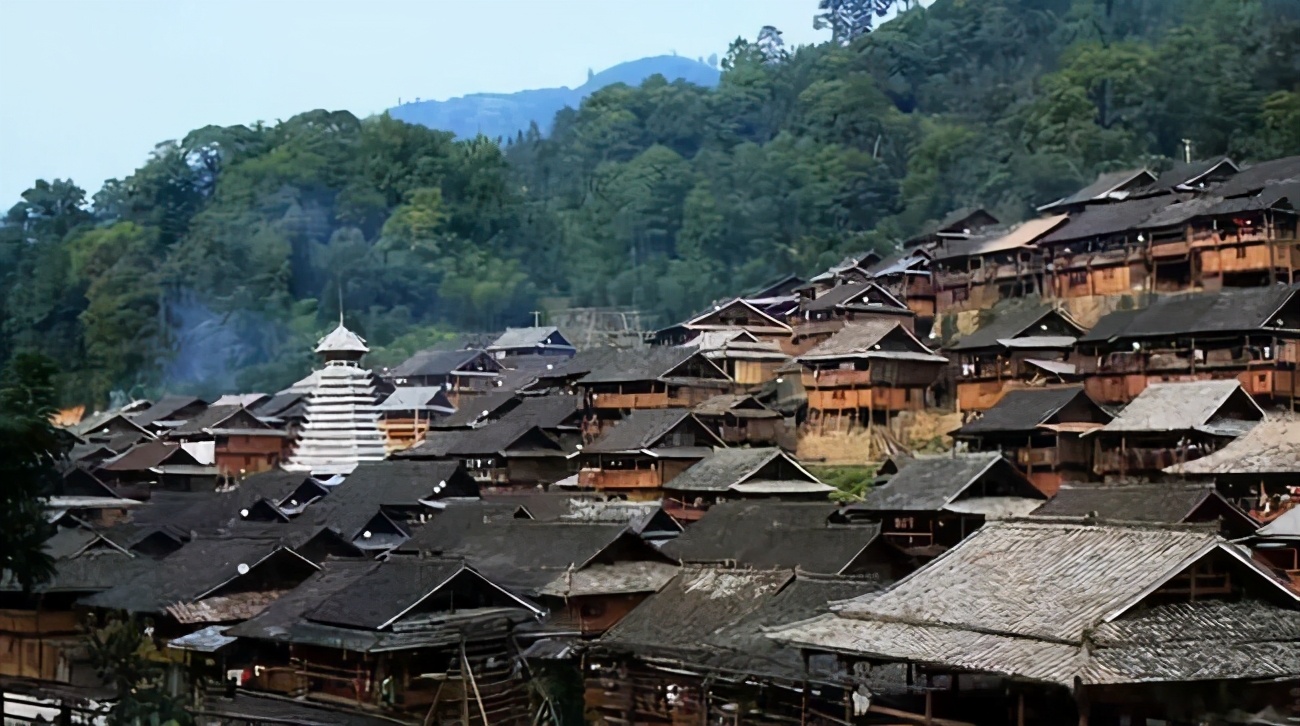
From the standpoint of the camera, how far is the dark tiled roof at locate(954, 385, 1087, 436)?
44.8 m

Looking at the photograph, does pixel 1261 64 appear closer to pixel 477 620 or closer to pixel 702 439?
pixel 702 439

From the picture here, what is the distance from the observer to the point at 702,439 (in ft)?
182

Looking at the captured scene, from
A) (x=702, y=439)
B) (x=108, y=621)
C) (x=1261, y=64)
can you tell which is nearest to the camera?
(x=108, y=621)

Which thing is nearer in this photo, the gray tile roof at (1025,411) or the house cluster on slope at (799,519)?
the house cluster on slope at (799,519)

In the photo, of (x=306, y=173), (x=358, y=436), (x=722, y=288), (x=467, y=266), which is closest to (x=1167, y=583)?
(x=358, y=436)

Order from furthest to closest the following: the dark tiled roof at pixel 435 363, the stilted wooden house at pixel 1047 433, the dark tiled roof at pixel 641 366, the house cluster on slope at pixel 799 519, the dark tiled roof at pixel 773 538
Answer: the dark tiled roof at pixel 435 363
the dark tiled roof at pixel 641 366
the stilted wooden house at pixel 1047 433
the dark tiled roof at pixel 773 538
the house cluster on slope at pixel 799 519

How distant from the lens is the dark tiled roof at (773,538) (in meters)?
36.2

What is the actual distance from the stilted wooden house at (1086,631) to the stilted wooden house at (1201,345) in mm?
20593

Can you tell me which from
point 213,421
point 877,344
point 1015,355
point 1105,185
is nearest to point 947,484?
point 1015,355

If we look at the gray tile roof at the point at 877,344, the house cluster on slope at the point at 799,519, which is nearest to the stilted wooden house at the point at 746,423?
the house cluster on slope at the point at 799,519

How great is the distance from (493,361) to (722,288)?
2063 centimetres

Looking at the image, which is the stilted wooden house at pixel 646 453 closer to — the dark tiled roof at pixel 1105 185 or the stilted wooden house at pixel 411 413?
the dark tiled roof at pixel 1105 185

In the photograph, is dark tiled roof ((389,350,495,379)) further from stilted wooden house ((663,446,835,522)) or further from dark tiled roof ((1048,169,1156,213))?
dark tiled roof ((1048,169,1156,213))

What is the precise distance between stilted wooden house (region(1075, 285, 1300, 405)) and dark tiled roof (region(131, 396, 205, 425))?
4800 centimetres
